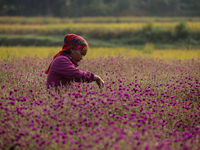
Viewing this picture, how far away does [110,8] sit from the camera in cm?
2942

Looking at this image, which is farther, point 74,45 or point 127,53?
point 127,53

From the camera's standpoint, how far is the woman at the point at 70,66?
284 cm

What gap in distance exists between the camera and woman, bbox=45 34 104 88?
9.33ft

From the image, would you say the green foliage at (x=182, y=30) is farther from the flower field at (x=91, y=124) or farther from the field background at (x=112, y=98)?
the flower field at (x=91, y=124)

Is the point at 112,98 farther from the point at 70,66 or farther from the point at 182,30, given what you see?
the point at 182,30

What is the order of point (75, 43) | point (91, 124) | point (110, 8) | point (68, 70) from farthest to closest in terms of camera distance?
point (110, 8), point (75, 43), point (68, 70), point (91, 124)

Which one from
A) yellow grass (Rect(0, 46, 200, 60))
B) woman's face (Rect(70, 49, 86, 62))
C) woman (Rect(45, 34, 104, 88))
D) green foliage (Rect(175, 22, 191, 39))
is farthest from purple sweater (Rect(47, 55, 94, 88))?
green foliage (Rect(175, 22, 191, 39))

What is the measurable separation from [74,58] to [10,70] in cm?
220

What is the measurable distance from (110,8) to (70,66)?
28.2m

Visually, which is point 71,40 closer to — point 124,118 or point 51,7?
point 124,118

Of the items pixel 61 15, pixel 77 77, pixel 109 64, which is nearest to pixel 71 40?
pixel 77 77

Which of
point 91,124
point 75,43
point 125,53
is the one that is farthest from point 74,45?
point 125,53

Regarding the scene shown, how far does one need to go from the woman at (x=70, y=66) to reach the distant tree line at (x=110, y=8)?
1060 inches

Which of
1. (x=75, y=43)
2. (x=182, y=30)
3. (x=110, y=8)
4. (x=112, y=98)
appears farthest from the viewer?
(x=110, y=8)
